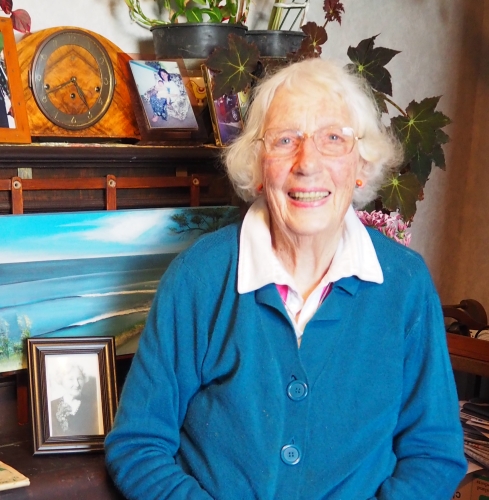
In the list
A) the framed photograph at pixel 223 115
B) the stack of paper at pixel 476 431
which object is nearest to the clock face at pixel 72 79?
the framed photograph at pixel 223 115

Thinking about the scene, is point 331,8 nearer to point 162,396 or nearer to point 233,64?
point 233,64

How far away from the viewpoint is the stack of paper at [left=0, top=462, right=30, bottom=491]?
1277 millimetres

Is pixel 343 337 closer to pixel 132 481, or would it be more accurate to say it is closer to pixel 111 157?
pixel 132 481

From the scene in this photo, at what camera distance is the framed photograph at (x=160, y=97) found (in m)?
1.70

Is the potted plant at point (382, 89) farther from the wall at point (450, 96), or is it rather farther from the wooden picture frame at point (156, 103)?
the wall at point (450, 96)

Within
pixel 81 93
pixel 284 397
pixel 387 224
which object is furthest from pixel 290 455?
pixel 81 93

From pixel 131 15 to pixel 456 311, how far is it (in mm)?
1268

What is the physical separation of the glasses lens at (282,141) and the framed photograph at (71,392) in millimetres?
523

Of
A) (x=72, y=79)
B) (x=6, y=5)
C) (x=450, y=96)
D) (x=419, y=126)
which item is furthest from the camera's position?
(x=450, y=96)

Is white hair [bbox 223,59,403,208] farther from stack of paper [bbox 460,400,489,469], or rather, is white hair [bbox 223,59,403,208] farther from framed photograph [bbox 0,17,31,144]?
stack of paper [bbox 460,400,489,469]

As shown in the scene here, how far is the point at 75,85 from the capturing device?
1655mm

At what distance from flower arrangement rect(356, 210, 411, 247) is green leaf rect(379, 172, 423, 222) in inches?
1.3

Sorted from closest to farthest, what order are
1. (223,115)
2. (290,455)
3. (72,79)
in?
(290,455) → (72,79) → (223,115)

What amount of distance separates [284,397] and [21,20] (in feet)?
3.20
